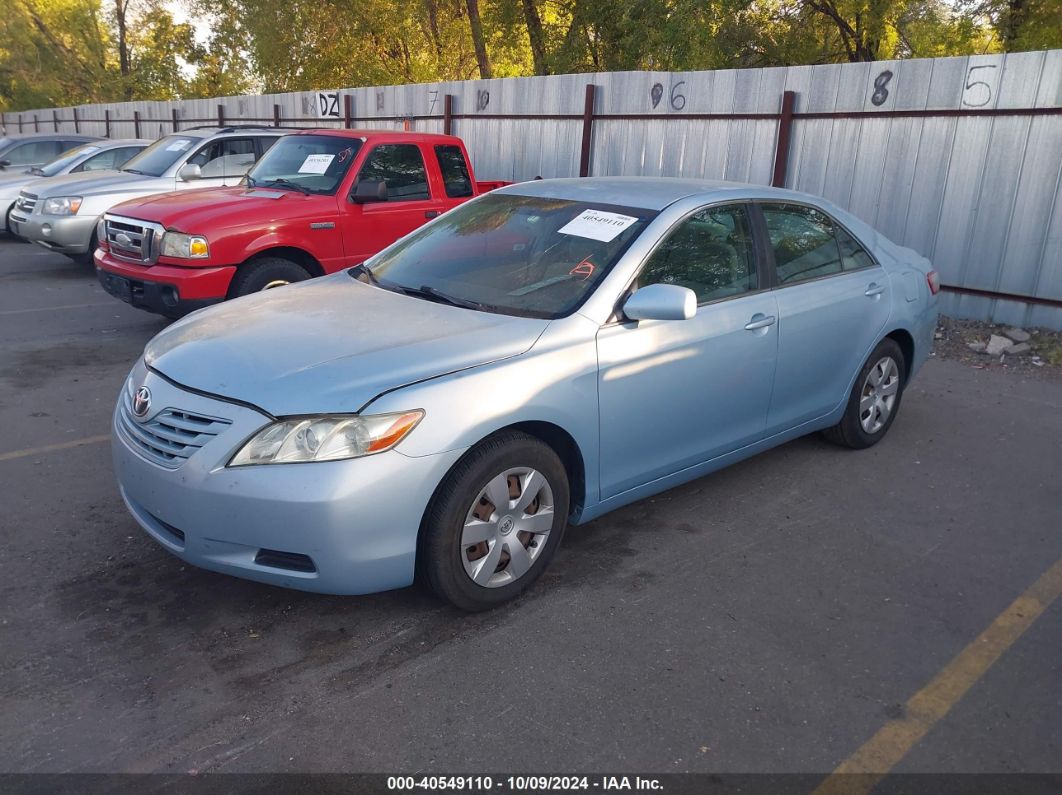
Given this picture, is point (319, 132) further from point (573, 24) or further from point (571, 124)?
point (573, 24)

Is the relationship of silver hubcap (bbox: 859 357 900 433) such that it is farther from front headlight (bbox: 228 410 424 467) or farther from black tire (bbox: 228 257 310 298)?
black tire (bbox: 228 257 310 298)

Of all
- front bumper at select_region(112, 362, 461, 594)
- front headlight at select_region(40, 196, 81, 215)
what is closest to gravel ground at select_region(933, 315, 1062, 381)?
front bumper at select_region(112, 362, 461, 594)

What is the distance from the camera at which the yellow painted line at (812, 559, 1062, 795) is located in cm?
271

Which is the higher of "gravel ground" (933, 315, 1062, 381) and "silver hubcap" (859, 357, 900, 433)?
"silver hubcap" (859, 357, 900, 433)

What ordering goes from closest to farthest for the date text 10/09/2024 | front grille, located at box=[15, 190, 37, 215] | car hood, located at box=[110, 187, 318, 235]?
the date text 10/09/2024 → car hood, located at box=[110, 187, 318, 235] → front grille, located at box=[15, 190, 37, 215]

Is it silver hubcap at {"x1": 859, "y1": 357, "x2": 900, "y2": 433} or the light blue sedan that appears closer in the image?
the light blue sedan

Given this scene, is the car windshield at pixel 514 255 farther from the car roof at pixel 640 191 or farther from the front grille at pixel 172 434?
the front grille at pixel 172 434

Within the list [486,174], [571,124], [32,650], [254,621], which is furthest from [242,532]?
[486,174]

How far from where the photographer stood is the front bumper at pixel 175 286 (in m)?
6.88

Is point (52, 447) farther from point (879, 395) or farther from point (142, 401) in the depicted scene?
point (879, 395)

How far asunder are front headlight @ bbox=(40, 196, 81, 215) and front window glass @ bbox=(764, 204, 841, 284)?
348 inches

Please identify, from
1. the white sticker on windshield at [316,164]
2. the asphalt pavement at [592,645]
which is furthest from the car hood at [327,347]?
the white sticker on windshield at [316,164]

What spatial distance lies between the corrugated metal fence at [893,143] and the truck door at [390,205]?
364cm

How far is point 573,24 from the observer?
768 inches
